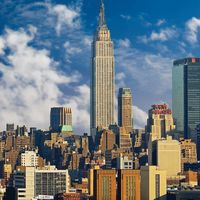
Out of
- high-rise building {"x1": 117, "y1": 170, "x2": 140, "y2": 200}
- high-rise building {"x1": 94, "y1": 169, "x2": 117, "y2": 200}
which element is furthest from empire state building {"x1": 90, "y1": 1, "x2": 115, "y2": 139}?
high-rise building {"x1": 117, "y1": 170, "x2": 140, "y2": 200}

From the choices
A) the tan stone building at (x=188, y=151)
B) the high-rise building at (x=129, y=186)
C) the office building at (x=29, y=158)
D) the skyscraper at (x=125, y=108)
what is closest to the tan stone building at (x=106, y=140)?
the skyscraper at (x=125, y=108)

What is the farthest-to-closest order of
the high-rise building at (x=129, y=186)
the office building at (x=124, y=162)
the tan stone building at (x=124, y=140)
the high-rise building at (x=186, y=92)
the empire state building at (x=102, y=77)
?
the empire state building at (x=102, y=77), the high-rise building at (x=186, y=92), the tan stone building at (x=124, y=140), the office building at (x=124, y=162), the high-rise building at (x=129, y=186)

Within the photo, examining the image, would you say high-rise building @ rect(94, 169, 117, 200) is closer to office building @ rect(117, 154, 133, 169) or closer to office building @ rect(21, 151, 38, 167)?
office building @ rect(117, 154, 133, 169)

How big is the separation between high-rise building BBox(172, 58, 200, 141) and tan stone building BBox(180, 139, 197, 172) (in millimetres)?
13178

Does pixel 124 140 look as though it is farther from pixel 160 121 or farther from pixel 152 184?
pixel 152 184

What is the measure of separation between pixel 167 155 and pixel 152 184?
27.0 metres

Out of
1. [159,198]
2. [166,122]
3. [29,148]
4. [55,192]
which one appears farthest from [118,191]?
[166,122]

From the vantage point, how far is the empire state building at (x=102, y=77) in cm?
11994

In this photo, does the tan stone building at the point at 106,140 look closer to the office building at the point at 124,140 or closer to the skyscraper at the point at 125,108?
the office building at the point at 124,140

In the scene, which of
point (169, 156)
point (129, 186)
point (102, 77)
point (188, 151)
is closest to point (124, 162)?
point (169, 156)

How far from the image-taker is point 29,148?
100 m

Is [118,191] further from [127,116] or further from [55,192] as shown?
[127,116]

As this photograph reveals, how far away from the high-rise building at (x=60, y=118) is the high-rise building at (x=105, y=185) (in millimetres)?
53174

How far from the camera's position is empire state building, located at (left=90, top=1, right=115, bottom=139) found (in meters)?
120
